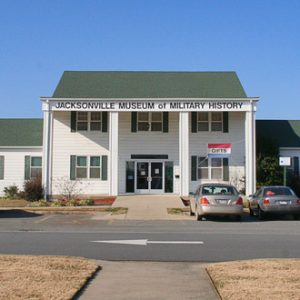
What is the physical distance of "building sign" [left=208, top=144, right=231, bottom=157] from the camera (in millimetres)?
32250

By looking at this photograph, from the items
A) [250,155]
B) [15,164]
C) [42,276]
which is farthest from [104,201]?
[42,276]

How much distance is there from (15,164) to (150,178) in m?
8.94

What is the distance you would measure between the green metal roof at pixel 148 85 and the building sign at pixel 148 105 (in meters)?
1.13

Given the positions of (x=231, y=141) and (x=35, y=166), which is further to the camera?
(x=35, y=166)

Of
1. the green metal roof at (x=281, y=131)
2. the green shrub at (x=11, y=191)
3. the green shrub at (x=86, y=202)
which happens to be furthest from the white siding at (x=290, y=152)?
the green shrub at (x=11, y=191)

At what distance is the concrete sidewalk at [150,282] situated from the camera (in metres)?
7.15

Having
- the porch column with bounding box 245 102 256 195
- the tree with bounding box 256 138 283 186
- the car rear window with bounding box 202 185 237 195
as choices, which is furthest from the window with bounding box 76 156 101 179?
the car rear window with bounding box 202 185 237 195

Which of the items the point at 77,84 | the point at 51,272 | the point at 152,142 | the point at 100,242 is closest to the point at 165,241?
the point at 100,242

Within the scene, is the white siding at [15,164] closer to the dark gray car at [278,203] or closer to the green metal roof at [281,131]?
the green metal roof at [281,131]

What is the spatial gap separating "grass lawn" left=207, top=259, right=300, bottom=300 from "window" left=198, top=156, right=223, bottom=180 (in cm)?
2311

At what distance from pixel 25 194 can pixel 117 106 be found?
24.2ft

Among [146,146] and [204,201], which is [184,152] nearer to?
[146,146]

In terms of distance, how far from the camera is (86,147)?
3281 centimetres

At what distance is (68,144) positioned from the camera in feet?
108
